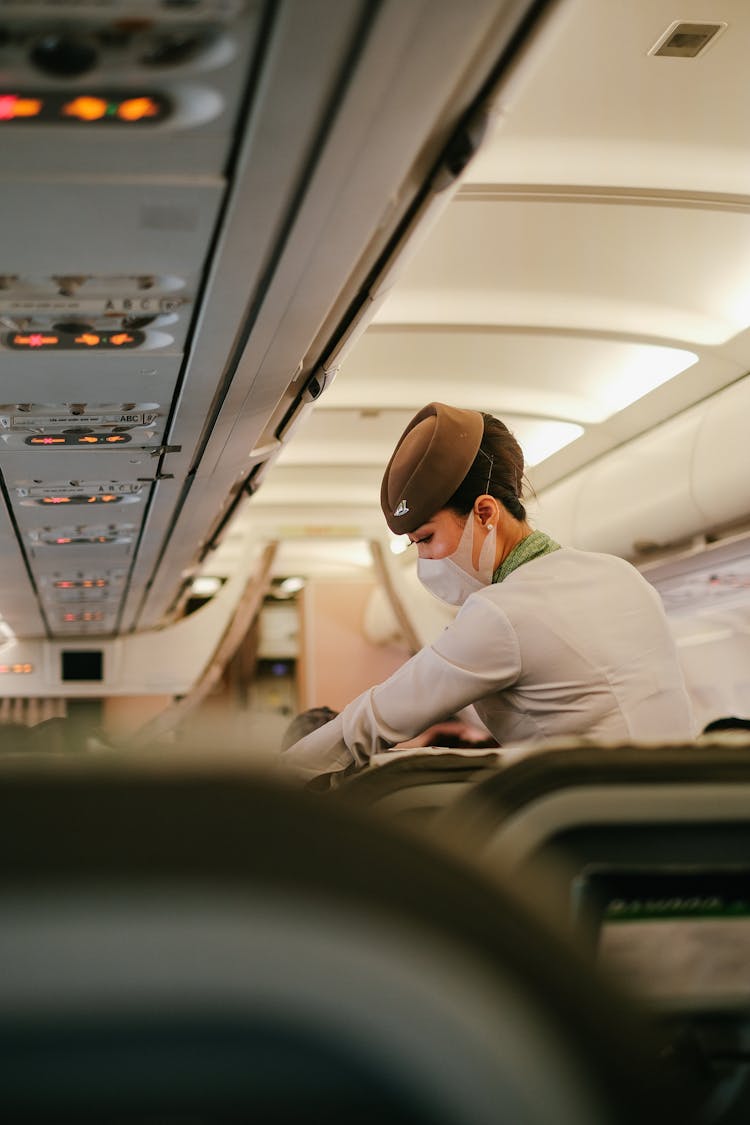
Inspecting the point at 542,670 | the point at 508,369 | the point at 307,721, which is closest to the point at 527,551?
the point at 542,670

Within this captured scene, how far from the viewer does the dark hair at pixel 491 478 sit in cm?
302

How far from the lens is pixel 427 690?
253 cm

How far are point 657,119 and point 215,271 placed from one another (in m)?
2.31

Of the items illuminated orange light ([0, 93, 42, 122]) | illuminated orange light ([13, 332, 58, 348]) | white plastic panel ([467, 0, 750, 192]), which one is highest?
white plastic panel ([467, 0, 750, 192])

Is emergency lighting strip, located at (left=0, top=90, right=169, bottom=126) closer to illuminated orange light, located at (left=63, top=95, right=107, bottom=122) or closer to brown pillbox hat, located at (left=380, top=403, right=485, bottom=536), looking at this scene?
illuminated orange light, located at (left=63, top=95, right=107, bottom=122)

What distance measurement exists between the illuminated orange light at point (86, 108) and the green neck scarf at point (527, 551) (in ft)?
4.37

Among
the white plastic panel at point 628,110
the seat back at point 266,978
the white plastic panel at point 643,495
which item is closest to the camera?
the seat back at point 266,978

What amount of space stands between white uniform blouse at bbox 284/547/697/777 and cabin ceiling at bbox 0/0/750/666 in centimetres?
99

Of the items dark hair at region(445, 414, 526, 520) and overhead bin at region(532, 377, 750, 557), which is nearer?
dark hair at region(445, 414, 526, 520)

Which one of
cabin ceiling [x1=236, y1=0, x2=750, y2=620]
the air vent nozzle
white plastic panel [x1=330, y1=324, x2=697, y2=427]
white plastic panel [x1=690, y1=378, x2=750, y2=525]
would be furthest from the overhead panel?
white plastic panel [x1=690, y1=378, x2=750, y2=525]

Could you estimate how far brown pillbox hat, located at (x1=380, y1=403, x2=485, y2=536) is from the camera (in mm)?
2941

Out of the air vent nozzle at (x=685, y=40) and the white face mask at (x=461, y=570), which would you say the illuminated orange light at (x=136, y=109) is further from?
the air vent nozzle at (x=685, y=40)

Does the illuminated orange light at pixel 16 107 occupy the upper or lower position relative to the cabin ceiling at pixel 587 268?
lower


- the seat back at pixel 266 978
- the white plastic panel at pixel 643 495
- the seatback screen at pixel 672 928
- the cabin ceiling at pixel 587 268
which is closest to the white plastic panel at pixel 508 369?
the cabin ceiling at pixel 587 268
